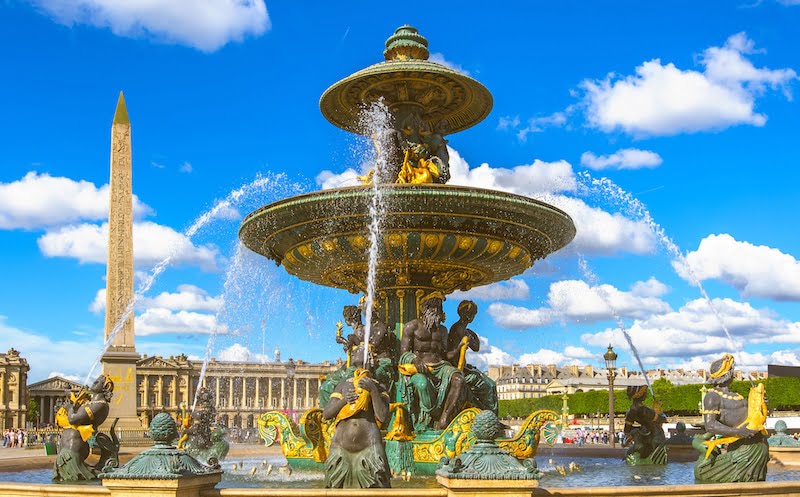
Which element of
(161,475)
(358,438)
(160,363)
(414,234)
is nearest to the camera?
(161,475)

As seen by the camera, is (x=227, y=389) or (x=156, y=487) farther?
(x=227, y=389)

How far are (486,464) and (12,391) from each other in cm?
12233

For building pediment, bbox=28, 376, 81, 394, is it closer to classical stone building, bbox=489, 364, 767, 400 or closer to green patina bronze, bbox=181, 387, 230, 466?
classical stone building, bbox=489, 364, 767, 400

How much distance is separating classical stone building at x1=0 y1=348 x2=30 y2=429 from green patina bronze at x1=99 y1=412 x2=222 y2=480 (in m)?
116

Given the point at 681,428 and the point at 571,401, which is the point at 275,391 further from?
the point at 681,428

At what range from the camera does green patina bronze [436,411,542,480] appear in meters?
6.33

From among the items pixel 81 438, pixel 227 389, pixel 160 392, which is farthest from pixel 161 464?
pixel 160 392

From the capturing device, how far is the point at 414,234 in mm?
11383

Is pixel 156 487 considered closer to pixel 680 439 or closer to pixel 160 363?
pixel 680 439

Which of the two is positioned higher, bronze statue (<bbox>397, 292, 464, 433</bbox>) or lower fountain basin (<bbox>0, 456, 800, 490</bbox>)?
bronze statue (<bbox>397, 292, 464, 433</bbox>)

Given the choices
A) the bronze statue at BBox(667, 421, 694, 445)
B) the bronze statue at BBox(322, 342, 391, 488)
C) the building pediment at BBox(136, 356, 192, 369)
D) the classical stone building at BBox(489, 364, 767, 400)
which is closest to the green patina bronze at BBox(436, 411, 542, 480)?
the bronze statue at BBox(322, 342, 391, 488)

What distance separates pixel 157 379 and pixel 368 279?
414ft

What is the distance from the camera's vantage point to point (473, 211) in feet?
36.1

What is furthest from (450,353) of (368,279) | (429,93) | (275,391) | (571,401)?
(275,391)
